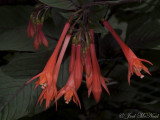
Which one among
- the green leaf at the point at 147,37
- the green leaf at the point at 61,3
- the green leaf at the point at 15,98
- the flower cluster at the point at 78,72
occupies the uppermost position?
the green leaf at the point at 61,3

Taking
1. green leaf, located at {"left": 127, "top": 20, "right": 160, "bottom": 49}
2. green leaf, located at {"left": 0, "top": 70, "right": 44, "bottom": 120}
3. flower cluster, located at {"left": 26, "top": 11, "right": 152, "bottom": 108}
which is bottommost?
green leaf, located at {"left": 0, "top": 70, "right": 44, "bottom": 120}

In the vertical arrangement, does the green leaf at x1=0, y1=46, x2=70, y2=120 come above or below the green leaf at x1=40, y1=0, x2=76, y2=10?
below

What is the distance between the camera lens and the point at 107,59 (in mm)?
1037

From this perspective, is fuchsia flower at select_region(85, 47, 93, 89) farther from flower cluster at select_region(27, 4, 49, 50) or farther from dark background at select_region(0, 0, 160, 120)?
flower cluster at select_region(27, 4, 49, 50)

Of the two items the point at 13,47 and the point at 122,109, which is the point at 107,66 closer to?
the point at 122,109

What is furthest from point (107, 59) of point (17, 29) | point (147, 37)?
point (17, 29)

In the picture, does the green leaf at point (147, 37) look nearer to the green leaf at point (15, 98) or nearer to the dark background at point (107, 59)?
the dark background at point (107, 59)

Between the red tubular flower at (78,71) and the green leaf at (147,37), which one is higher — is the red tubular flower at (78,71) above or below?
below

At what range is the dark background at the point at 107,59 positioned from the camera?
996mm

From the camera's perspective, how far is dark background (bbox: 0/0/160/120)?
3.27 feet

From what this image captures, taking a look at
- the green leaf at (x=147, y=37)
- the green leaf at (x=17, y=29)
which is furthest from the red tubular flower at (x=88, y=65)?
the green leaf at (x=17, y=29)

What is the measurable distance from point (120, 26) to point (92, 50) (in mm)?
472

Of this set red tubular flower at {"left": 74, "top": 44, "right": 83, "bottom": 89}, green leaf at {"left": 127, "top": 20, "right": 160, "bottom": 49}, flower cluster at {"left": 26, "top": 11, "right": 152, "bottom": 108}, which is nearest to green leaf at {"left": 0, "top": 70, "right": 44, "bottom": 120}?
flower cluster at {"left": 26, "top": 11, "right": 152, "bottom": 108}

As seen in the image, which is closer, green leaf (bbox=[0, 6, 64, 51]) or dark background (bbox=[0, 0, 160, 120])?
dark background (bbox=[0, 0, 160, 120])
